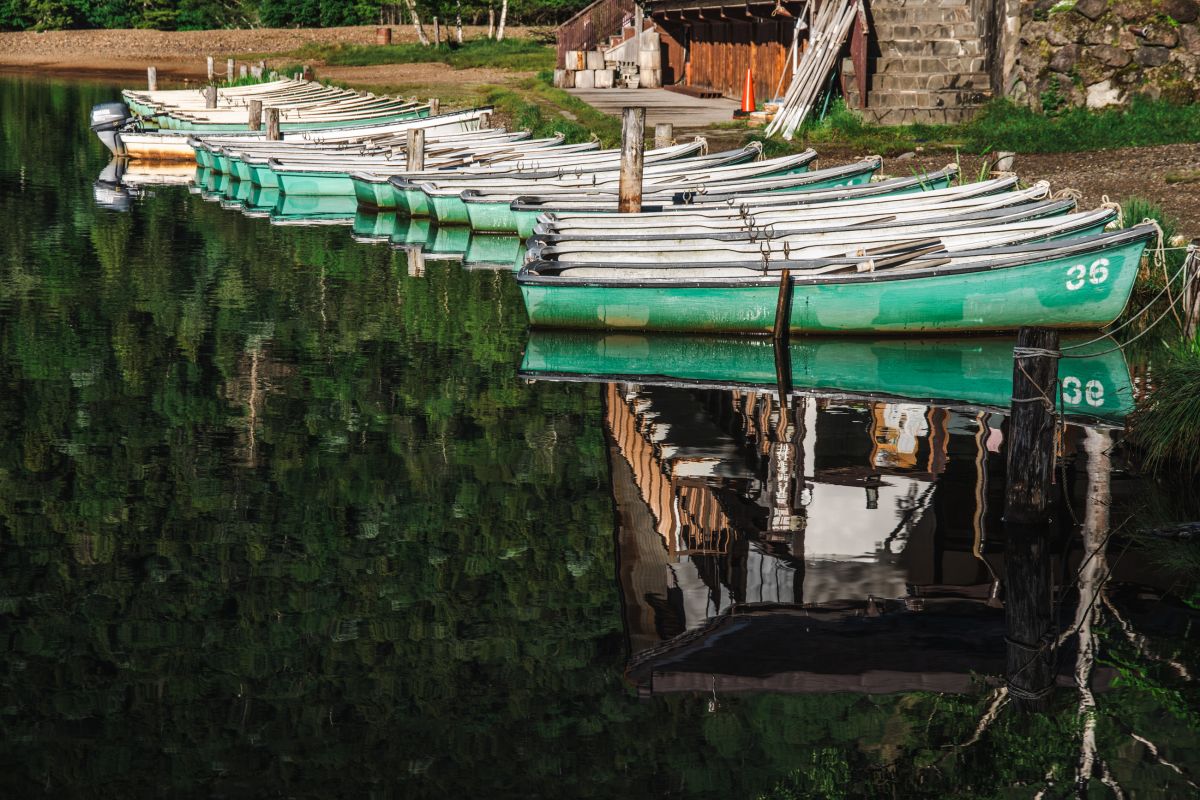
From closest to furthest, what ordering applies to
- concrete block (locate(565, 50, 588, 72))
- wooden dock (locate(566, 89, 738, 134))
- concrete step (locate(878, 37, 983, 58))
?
1. concrete step (locate(878, 37, 983, 58))
2. wooden dock (locate(566, 89, 738, 134))
3. concrete block (locate(565, 50, 588, 72))

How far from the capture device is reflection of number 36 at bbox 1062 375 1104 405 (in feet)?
44.1

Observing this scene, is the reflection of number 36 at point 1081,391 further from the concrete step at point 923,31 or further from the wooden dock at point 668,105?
the wooden dock at point 668,105

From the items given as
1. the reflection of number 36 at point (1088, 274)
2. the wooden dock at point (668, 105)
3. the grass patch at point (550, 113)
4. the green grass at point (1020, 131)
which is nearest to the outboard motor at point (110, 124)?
the grass patch at point (550, 113)

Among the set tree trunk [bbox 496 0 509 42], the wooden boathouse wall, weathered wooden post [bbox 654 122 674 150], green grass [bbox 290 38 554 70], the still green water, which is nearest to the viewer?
the still green water

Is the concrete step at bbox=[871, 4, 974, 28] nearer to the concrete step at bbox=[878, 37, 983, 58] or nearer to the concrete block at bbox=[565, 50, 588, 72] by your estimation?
the concrete step at bbox=[878, 37, 983, 58]

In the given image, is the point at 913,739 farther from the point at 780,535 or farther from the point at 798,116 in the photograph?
the point at 798,116

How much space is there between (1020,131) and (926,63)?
3.24 metres

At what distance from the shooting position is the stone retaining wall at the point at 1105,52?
88.5 feet

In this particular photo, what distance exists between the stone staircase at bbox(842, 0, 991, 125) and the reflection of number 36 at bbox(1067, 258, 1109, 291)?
45.8 feet

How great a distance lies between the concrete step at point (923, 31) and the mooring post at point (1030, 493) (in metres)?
20.5

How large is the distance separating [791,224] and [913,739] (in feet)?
37.0

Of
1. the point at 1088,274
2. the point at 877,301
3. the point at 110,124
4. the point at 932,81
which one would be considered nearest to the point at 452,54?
the point at 110,124

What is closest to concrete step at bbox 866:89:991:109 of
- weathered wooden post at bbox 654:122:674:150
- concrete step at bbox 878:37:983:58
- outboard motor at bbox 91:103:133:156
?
concrete step at bbox 878:37:983:58

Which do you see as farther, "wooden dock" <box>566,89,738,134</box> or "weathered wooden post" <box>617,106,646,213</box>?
"wooden dock" <box>566,89,738,134</box>
